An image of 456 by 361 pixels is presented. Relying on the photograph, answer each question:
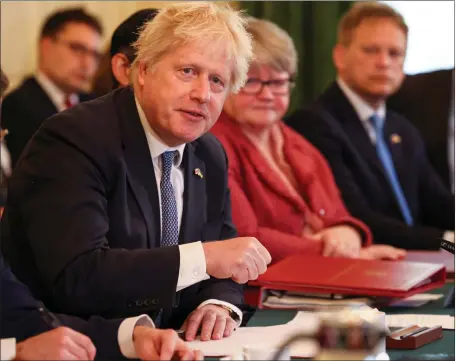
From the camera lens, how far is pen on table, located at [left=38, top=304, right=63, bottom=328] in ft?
5.75

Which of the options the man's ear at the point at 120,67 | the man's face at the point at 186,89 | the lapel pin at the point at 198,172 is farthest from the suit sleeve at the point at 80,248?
the man's ear at the point at 120,67

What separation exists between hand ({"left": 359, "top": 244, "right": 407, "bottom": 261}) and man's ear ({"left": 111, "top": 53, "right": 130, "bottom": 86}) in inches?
43.6

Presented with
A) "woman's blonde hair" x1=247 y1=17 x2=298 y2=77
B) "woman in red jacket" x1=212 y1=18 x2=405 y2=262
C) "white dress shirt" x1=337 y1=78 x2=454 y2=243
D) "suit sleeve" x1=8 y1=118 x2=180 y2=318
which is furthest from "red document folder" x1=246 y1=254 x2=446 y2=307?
"white dress shirt" x1=337 y1=78 x2=454 y2=243

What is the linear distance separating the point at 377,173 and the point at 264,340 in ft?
6.73

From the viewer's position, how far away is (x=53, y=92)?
190 inches

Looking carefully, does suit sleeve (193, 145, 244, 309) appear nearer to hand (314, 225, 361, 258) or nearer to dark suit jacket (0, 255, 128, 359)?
dark suit jacket (0, 255, 128, 359)

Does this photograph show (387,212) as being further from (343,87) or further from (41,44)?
(41,44)

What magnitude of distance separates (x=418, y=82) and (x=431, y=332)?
3076mm

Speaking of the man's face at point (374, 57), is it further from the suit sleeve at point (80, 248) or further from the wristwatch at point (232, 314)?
the suit sleeve at point (80, 248)

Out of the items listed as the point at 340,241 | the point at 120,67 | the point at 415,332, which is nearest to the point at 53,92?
the point at 340,241

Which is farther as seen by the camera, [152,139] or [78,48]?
[78,48]

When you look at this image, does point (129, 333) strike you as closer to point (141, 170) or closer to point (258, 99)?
point (141, 170)

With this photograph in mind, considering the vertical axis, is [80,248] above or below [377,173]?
above

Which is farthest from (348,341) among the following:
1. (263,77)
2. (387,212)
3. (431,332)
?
(387,212)
